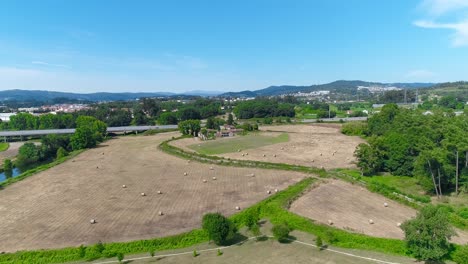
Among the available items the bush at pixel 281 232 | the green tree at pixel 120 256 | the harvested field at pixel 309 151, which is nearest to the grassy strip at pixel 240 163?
the harvested field at pixel 309 151

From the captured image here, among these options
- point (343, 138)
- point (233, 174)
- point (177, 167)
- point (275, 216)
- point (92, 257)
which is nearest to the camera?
point (92, 257)

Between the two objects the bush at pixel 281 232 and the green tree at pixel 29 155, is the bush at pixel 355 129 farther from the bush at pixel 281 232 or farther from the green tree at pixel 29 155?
the green tree at pixel 29 155

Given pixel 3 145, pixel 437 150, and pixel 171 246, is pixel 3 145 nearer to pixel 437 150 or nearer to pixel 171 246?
pixel 171 246

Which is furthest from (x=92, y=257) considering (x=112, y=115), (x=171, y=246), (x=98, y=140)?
(x=112, y=115)

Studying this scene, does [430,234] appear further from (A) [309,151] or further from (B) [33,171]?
(B) [33,171]

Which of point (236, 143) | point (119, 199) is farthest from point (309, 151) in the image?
point (119, 199)
